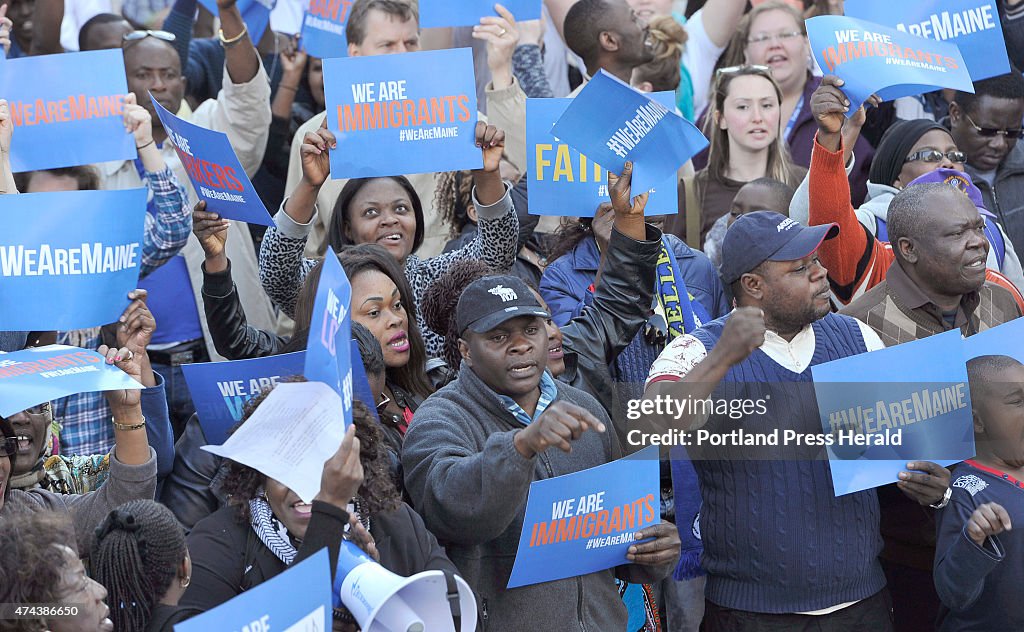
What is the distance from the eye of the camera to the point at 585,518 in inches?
165

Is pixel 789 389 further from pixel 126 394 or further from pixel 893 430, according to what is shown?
pixel 126 394

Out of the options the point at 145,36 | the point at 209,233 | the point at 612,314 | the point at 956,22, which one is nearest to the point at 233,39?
the point at 145,36

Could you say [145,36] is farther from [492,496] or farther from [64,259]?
[492,496]

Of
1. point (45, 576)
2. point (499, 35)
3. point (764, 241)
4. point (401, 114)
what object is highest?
point (499, 35)

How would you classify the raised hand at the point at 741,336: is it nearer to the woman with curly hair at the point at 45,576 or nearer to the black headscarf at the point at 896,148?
the woman with curly hair at the point at 45,576

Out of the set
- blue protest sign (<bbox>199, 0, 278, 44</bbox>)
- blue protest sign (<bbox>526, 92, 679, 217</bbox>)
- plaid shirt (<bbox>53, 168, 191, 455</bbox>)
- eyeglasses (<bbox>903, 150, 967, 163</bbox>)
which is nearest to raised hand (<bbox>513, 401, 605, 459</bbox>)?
blue protest sign (<bbox>526, 92, 679, 217</bbox>)

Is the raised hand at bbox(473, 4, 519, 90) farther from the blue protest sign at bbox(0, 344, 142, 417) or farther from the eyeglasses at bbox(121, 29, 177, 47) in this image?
the blue protest sign at bbox(0, 344, 142, 417)

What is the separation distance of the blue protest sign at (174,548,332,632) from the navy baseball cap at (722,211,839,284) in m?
2.08

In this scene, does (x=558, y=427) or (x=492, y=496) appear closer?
(x=558, y=427)

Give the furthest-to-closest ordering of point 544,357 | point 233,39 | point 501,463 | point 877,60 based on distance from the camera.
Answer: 1. point 233,39
2. point 877,60
3. point 544,357
4. point 501,463

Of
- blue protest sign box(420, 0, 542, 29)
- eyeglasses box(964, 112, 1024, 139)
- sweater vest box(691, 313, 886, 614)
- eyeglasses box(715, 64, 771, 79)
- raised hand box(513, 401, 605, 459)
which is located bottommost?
sweater vest box(691, 313, 886, 614)

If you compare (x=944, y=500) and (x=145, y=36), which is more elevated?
(x=145, y=36)

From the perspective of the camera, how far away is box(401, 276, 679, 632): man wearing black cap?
402cm

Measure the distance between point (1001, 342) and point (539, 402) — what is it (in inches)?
64.9
